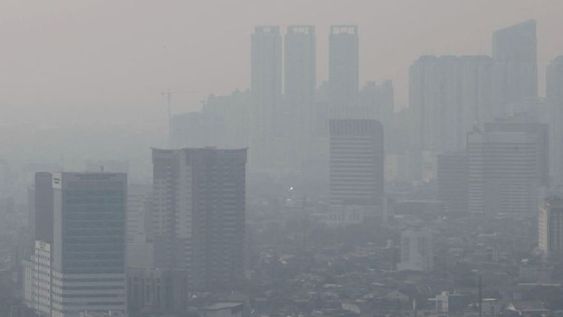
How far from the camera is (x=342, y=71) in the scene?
4028 centimetres

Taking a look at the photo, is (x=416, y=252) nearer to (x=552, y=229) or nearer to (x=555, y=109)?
(x=552, y=229)

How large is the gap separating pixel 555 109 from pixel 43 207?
19.1 meters

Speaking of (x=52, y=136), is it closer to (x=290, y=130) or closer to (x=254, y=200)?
(x=254, y=200)

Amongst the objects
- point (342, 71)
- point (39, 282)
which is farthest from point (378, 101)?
point (39, 282)

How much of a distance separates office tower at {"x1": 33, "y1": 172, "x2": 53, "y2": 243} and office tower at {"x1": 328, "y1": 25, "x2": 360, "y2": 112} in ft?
51.3

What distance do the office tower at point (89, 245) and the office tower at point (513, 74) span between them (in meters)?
21.6

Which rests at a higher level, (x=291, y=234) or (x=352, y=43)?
(x=352, y=43)

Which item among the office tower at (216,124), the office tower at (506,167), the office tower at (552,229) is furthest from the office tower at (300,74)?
the office tower at (552,229)

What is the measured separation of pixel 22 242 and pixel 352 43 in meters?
15.1

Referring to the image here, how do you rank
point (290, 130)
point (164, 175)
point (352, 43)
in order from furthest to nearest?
point (290, 130) < point (352, 43) < point (164, 175)

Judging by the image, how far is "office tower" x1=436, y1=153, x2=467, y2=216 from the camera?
3389 centimetres

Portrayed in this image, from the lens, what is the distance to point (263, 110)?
132ft

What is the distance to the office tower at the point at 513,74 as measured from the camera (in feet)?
127

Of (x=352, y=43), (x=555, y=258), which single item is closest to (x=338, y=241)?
(x=555, y=258)
